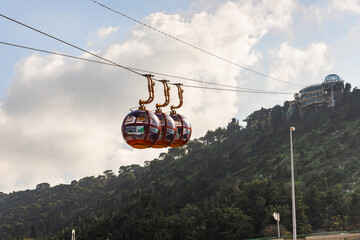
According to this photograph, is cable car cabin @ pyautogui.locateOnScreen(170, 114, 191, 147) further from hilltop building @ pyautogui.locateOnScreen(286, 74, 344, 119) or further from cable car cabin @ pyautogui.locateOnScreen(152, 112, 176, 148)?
hilltop building @ pyautogui.locateOnScreen(286, 74, 344, 119)

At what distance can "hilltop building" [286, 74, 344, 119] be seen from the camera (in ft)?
446

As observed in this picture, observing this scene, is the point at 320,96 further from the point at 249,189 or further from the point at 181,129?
the point at 181,129

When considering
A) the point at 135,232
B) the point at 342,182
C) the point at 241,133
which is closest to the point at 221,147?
the point at 241,133

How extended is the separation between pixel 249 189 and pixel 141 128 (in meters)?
54.0

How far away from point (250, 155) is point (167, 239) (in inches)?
3247

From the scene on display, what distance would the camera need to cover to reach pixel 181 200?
332ft

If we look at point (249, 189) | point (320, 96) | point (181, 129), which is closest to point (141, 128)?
point (181, 129)

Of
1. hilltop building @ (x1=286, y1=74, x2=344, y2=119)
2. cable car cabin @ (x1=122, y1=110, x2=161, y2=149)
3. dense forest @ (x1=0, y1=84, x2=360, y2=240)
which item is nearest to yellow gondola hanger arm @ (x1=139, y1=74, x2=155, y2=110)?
cable car cabin @ (x1=122, y1=110, x2=161, y2=149)

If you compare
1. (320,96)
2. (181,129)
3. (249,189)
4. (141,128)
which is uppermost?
(320,96)

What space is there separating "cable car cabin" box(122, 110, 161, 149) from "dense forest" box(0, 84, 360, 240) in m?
40.7

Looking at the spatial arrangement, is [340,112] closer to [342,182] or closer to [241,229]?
[342,182]

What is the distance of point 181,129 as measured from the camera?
16.3 metres

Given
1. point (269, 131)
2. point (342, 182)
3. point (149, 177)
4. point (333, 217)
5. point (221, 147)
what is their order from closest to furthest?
point (333, 217) → point (342, 182) → point (269, 131) → point (221, 147) → point (149, 177)

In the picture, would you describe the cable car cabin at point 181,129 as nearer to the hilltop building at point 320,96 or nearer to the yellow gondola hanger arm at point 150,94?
the yellow gondola hanger arm at point 150,94
